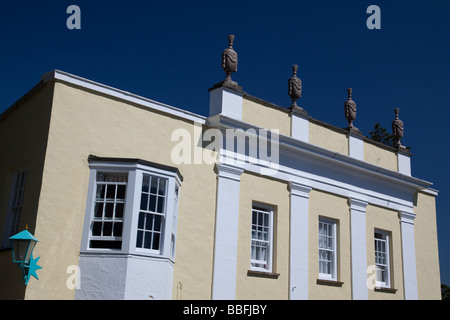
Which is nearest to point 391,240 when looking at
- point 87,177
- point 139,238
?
point 139,238

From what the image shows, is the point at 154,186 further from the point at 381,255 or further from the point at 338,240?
the point at 381,255

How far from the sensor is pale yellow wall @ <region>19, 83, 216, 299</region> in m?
11.2

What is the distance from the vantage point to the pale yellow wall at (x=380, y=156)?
1853cm

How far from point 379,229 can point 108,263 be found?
9982 millimetres

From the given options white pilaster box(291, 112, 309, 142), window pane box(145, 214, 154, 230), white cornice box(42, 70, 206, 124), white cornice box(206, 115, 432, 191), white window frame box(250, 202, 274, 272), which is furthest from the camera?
white pilaster box(291, 112, 309, 142)

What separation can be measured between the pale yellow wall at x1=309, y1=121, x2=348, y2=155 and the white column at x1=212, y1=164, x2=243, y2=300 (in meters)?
3.52

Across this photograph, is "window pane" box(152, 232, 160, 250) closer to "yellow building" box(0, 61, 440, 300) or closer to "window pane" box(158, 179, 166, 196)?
"yellow building" box(0, 61, 440, 300)

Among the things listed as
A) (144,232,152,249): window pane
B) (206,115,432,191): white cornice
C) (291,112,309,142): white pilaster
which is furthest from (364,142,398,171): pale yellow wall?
(144,232,152,249): window pane

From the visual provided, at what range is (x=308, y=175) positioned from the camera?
16094mm

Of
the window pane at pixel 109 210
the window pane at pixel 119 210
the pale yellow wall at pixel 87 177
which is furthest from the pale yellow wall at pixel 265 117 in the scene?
the window pane at pixel 109 210

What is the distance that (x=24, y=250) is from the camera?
10.5 metres

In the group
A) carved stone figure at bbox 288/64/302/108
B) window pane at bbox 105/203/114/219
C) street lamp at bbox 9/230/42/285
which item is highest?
carved stone figure at bbox 288/64/302/108

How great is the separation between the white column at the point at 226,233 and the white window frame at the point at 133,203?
1.43 metres
